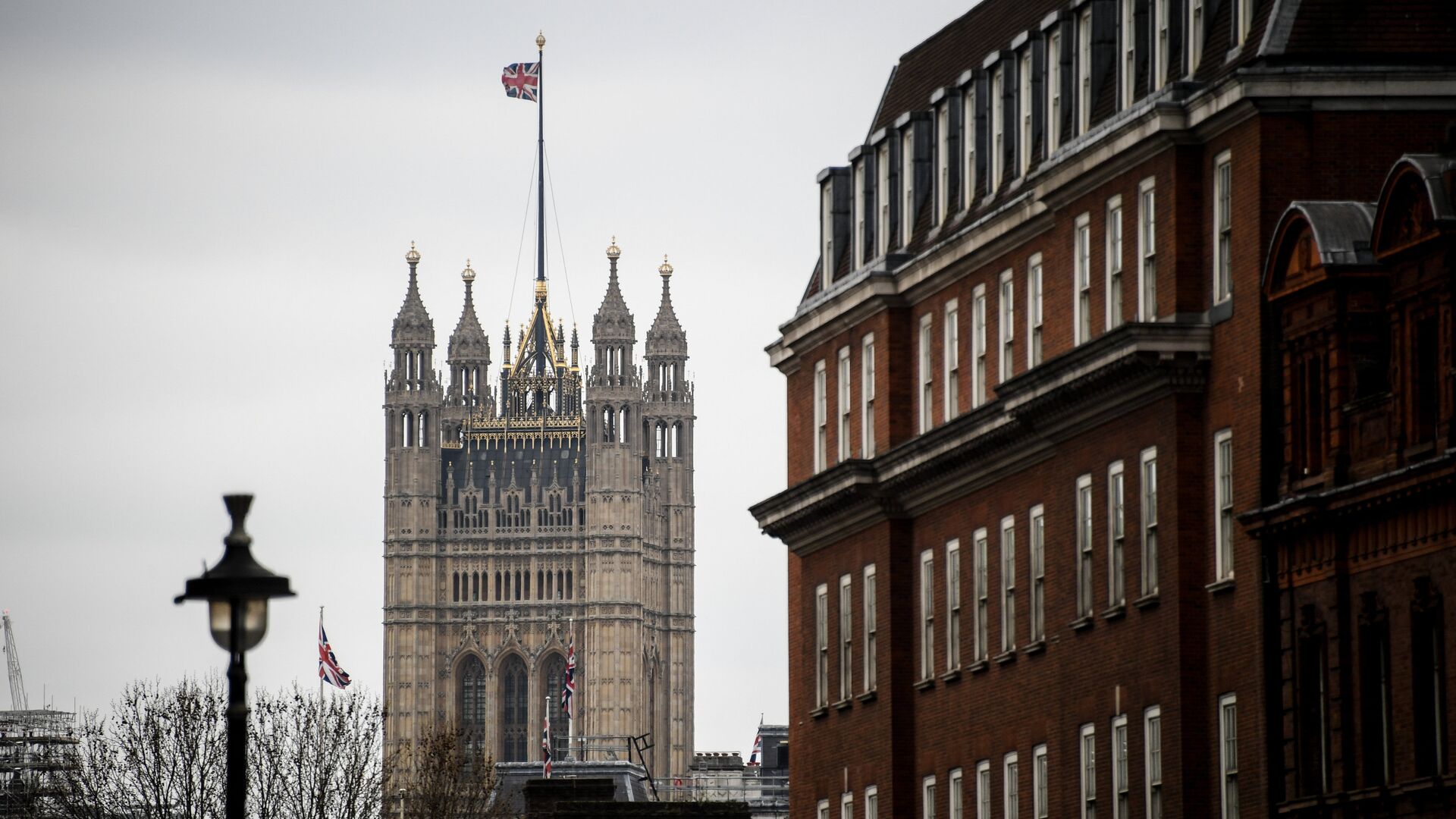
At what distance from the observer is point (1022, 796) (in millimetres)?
71188

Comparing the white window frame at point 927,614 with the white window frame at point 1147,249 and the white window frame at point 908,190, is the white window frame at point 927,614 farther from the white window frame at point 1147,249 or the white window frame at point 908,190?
the white window frame at point 1147,249

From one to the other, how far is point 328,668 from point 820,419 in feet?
271

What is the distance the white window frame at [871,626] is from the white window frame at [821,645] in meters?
3.12

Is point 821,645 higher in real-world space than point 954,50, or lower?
lower

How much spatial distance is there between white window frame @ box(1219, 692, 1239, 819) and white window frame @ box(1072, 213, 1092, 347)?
8.11 meters

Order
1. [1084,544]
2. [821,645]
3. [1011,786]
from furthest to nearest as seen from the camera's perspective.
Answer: [821,645]
[1011,786]
[1084,544]

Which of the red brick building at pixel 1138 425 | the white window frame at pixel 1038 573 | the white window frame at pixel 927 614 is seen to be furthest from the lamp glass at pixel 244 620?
the white window frame at pixel 927 614

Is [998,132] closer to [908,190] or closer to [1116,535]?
[908,190]

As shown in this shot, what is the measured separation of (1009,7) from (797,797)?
17743 mm

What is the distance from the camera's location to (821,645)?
8481 centimetres

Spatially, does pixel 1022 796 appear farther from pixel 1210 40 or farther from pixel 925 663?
pixel 1210 40

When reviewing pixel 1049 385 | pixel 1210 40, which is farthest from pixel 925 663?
pixel 1210 40

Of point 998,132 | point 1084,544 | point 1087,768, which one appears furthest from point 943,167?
point 1087,768

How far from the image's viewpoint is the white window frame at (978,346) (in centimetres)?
7469
